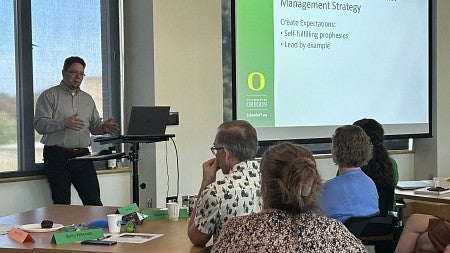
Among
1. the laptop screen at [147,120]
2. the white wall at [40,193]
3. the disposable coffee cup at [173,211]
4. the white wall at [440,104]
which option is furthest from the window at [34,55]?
the white wall at [440,104]

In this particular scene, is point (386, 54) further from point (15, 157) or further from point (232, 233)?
point (232, 233)

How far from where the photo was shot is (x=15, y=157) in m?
4.90

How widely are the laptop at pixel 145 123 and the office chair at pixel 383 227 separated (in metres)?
1.51

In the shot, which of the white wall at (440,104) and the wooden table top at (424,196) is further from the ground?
the white wall at (440,104)

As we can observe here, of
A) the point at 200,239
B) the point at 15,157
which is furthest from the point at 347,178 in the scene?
the point at 15,157

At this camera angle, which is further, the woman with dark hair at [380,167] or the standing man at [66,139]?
the standing man at [66,139]

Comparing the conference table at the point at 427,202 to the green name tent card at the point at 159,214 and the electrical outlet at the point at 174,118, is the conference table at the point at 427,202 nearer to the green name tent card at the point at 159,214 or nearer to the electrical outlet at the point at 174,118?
the green name tent card at the point at 159,214

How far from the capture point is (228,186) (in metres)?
2.82

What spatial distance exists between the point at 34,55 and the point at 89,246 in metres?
2.70

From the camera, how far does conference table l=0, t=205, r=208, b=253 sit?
2633mm

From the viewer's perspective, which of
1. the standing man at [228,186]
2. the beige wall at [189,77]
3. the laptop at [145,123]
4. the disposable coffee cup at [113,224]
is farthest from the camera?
the beige wall at [189,77]

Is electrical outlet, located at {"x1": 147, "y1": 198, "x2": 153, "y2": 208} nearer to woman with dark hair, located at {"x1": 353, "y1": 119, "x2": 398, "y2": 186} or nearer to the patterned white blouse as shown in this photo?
woman with dark hair, located at {"x1": 353, "y1": 119, "x2": 398, "y2": 186}

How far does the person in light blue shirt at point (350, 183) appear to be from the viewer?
11.1 feet

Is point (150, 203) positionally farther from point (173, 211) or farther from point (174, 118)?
point (173, 211)
